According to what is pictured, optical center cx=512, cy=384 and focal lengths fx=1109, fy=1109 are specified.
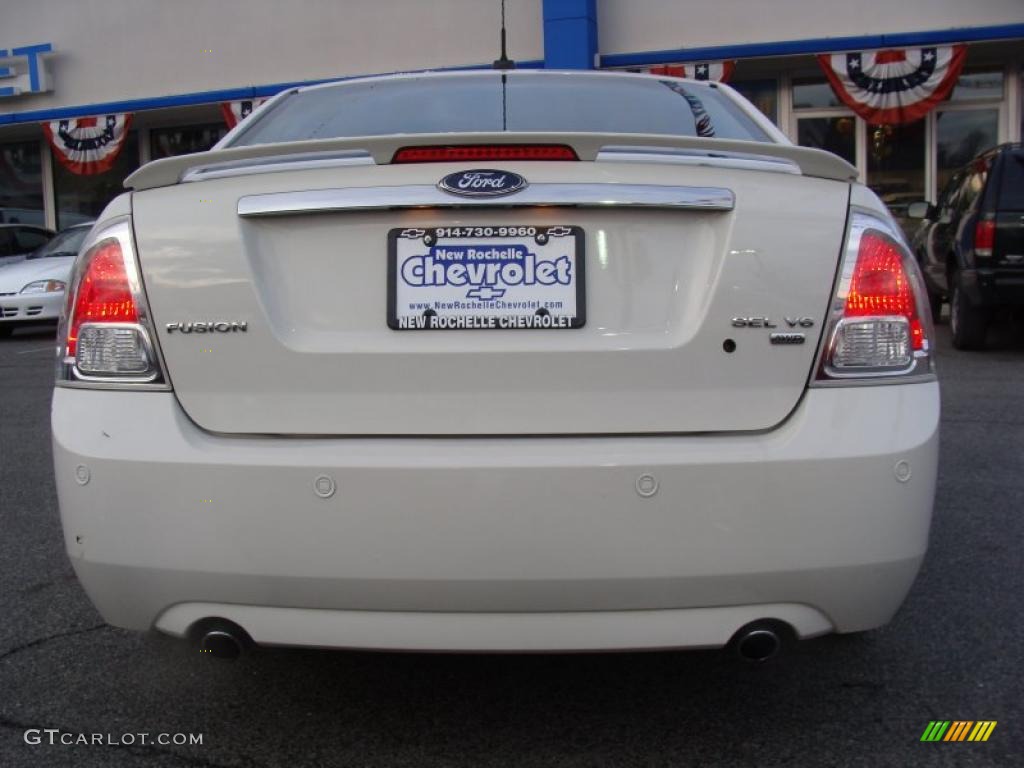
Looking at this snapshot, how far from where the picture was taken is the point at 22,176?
2130cm

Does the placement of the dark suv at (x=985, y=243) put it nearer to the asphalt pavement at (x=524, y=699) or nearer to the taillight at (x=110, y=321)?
the asphalt pavement at (x=524, y=699)

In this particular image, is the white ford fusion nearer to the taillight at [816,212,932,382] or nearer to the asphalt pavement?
the taillight at [816,212,932,382]

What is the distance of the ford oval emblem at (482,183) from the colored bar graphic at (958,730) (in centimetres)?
158

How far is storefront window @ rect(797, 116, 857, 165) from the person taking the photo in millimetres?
16031

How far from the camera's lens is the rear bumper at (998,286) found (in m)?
9.09

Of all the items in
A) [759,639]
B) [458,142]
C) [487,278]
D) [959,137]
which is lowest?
[759,639]

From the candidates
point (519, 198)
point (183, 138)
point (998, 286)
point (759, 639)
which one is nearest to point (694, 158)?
point (519, 198)

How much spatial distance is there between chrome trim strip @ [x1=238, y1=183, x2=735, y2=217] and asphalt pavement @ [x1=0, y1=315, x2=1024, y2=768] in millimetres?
1223

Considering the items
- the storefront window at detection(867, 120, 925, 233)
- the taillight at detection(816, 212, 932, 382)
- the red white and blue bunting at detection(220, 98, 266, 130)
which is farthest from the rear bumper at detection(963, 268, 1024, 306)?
the red white and blue bunting at detection(220, 98, 266, 130)

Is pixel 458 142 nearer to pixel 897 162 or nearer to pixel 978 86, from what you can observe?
pixel 897 162

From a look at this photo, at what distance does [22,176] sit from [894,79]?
15.9 meters

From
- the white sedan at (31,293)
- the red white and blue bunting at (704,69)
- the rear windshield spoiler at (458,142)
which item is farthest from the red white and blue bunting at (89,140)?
the rear windshield spoiler at (458,142)

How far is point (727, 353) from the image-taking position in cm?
226

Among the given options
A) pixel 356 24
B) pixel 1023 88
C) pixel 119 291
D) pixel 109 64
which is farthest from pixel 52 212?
pixel 119 291
